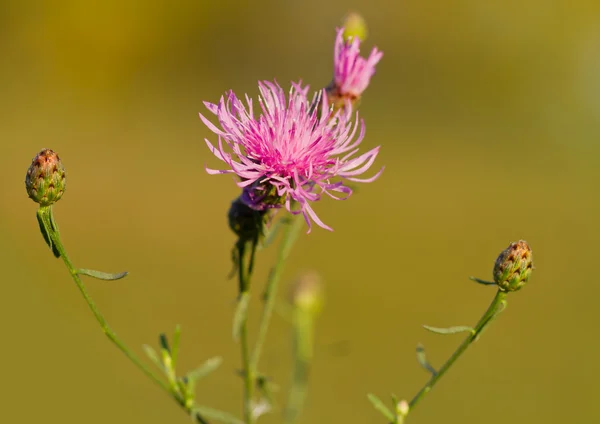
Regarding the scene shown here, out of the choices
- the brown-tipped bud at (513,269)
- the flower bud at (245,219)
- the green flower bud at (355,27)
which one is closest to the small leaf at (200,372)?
the flower bud at (245,219)

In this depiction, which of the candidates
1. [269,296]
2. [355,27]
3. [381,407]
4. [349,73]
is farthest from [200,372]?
[355,27]

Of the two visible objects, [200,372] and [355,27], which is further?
[355,27]

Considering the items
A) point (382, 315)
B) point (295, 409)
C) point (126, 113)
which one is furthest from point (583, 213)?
point (295, 409)

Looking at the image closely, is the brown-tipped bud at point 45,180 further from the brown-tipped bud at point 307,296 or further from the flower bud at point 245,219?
the brown-tipped bud at point 307,296

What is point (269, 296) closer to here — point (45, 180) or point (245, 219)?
point (245, 219)

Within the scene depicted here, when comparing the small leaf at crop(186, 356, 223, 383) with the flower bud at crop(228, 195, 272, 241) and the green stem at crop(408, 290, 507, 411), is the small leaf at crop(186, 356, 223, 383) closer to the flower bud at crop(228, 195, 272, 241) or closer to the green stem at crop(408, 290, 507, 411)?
the flower bud at crop(228, 195, 272, 241)

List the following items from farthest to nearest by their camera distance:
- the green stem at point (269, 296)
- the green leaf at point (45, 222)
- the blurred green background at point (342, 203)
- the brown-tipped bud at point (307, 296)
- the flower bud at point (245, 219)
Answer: the blurred green background at point (342, 203) < the brown-tipped bud at point (307, 296) < the green stem at point (269, 296) < the flower bud at point (245, 219) < the green leaf at point (45, 222)
